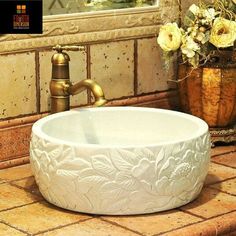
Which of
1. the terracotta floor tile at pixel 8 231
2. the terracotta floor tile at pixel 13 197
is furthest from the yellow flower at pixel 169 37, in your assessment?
the terracotta floor tile at pixel 8 231

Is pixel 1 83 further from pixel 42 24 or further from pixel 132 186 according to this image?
pixel 132 186

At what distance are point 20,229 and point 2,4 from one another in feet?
2.00

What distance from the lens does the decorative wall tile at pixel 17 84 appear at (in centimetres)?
216

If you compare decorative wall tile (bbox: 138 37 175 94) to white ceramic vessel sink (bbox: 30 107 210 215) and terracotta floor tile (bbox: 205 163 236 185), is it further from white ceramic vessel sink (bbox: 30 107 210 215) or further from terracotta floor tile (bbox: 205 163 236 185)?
white ceramic vessel sink (bbox: 30 107 210 215)

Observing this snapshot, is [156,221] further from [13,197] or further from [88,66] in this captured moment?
[88,66]

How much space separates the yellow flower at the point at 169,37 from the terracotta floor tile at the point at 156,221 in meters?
0.57

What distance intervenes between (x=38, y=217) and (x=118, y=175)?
20 cm

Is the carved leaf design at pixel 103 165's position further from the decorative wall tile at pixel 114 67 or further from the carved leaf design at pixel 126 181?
the decorative wall tile at pixel 114 67

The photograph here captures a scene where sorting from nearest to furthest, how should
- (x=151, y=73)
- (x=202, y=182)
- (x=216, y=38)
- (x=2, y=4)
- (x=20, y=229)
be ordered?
1. (x=20, y=229)
2. (x=202, y=182)
3. (x=2, y=4)
4. (x=216, y=38)
5. (x=151, y=73)

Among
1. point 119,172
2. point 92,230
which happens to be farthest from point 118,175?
point 92,230

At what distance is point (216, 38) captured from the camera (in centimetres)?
231

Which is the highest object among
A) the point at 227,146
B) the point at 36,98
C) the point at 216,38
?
the point at 216,38

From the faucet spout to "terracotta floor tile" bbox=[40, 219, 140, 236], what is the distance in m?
0.30

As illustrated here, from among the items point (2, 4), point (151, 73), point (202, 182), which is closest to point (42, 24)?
point (2, 4)
